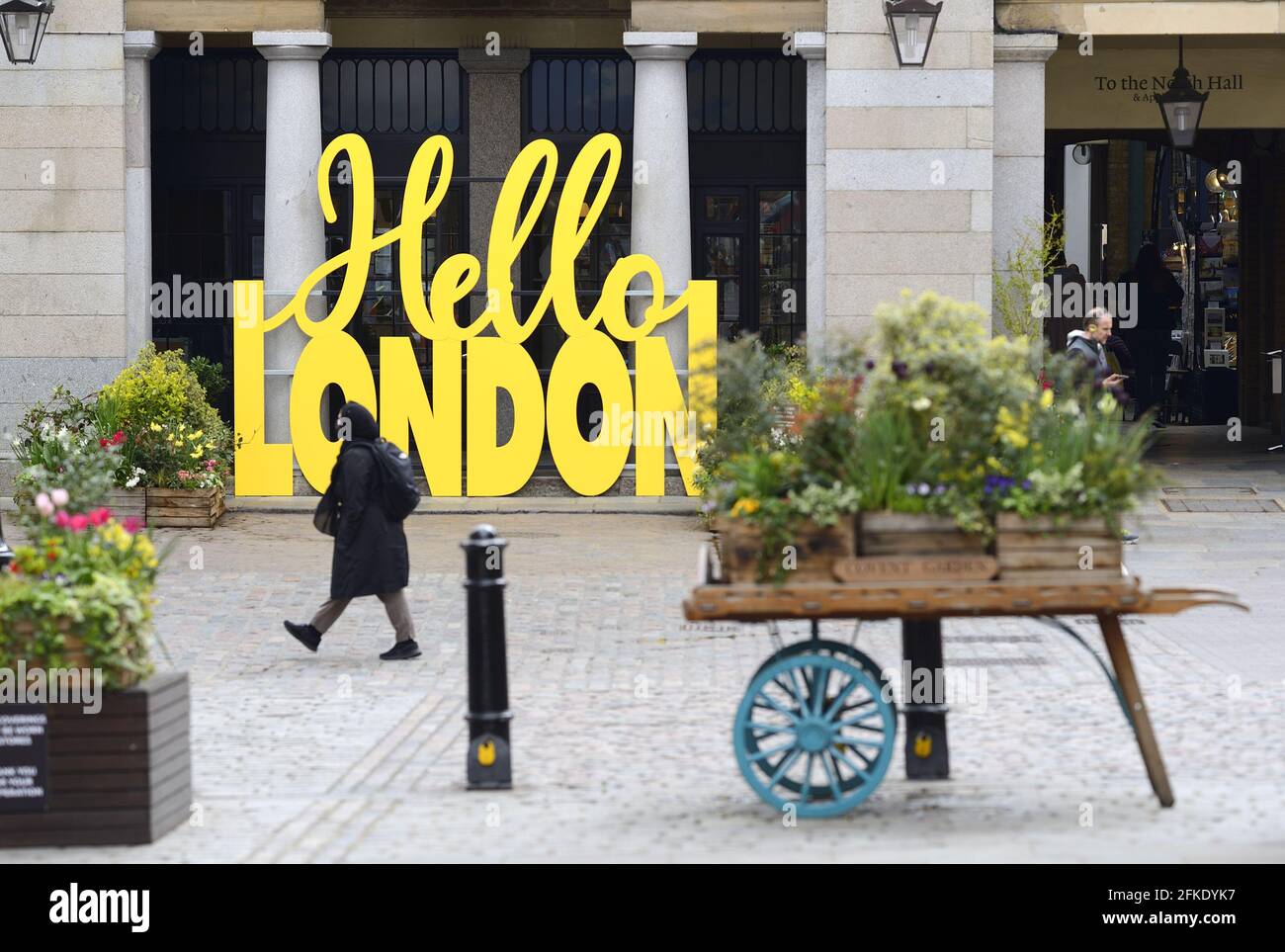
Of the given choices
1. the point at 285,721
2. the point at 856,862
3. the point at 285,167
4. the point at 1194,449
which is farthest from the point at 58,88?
the point at 856,862

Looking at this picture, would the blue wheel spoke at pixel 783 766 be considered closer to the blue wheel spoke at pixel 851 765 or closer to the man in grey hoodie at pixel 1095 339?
the blue wheel spoke at pixel 851 765

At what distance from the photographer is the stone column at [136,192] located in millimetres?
20578

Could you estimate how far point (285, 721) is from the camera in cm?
1063

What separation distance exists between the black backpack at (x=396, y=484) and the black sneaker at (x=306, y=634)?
84cm

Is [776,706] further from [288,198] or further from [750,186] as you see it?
[750,186]

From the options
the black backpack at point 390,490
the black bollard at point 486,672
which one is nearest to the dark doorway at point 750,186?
the black backpack at point 390,490

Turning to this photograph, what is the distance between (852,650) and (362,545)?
516 centimetres

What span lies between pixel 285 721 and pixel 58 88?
11.5m

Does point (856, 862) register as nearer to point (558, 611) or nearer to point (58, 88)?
point (558, 611)

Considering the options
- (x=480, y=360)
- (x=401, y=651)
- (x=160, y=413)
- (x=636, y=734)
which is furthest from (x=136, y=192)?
(x=636, y=734)

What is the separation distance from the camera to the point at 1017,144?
20.9 meters

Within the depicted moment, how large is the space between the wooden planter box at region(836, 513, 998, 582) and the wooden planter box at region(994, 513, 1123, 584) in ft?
0.26
